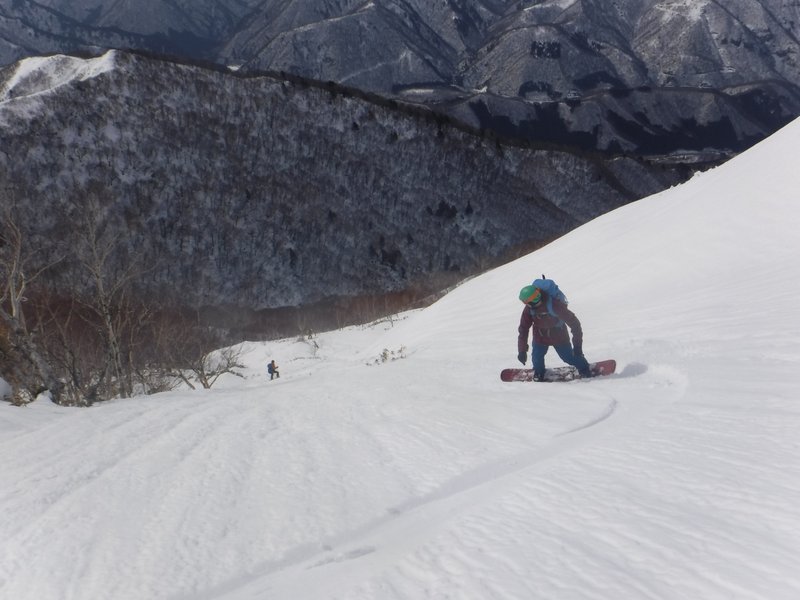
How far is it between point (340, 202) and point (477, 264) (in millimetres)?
15723

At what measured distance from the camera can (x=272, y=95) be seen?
56.3 meters

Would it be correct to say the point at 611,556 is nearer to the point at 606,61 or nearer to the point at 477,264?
the point at 477,264

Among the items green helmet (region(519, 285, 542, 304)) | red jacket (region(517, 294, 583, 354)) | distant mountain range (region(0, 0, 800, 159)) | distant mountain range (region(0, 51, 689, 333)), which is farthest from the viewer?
distant mountain range (region(0, 0, 800, 159))

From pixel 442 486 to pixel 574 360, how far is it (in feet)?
13.5

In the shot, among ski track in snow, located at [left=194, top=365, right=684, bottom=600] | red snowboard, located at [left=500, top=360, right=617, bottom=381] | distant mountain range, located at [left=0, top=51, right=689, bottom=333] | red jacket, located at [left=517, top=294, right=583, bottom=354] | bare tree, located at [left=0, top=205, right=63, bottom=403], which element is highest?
distant mountain range, located at [left=0, top=51, right=689, bottom=333]

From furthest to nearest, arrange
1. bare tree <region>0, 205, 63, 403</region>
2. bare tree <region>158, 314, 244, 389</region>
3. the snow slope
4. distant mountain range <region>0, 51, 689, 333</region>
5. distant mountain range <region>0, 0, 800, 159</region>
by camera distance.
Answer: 1. distant mountain range <region>0, 0, 800, 159</region>
2. distant mountain range <region>0, 51, 689, 333</region>
3. bare tree <region>158, 314, 244, 389</region>
4. bare tree <region>0, 205, 63, 403</region>
5. the snow slope

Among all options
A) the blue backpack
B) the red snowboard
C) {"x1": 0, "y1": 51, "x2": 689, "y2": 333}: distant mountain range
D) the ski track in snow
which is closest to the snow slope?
the ski track in snow

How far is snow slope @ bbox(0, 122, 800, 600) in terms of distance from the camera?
2.41 meters

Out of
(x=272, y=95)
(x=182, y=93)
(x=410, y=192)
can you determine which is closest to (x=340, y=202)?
(x=410, y=192)

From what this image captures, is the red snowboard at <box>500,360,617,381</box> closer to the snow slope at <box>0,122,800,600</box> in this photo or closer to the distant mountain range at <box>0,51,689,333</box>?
the snow slope at <box>0,122,800,600</box>

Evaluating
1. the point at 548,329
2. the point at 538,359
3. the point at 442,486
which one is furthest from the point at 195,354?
the point at 442,486

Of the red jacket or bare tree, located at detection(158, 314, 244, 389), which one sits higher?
bare tree, located at detection(158, 314, 244, 389)

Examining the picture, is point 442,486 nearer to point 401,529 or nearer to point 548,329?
point 401,529

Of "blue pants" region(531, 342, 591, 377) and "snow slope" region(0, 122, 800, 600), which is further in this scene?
"blue pants" region(531, 342, 591, 377)
